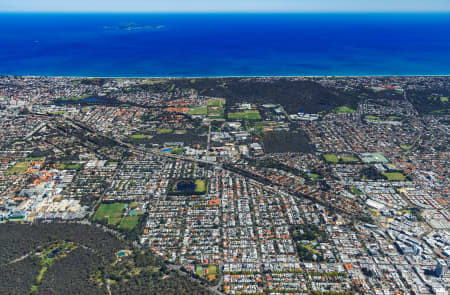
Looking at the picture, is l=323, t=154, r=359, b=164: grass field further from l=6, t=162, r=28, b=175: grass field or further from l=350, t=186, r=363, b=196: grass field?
l=6, t=162, r=28, b=175: grass field

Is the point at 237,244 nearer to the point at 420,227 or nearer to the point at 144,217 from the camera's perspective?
the point at 144,217

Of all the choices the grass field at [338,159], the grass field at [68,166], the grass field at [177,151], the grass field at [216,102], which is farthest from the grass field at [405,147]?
the grass field at [68,166]

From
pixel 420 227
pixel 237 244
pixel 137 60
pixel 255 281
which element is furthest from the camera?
pixel 137 60

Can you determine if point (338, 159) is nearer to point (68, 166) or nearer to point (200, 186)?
point (200, 186)

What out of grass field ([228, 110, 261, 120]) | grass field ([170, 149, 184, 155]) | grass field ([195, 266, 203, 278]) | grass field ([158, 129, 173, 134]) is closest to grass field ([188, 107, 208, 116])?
grass field ([228, 110, 261, 120])

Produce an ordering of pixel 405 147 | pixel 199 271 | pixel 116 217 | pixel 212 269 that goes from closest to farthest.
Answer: pixel 199 271, pixel 212 269, pixel 116 217, pixel 405 147

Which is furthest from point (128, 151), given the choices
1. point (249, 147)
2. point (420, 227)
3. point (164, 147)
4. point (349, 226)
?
point (420, 227)

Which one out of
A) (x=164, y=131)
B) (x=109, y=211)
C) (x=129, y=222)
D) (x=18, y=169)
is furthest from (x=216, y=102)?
(x=129, y=222)
